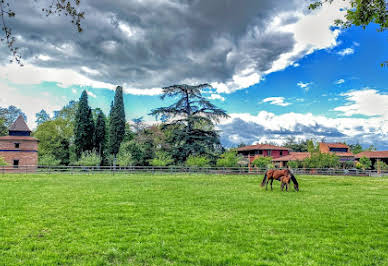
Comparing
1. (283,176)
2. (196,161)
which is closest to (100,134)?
(196,161)

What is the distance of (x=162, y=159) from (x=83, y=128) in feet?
61.1

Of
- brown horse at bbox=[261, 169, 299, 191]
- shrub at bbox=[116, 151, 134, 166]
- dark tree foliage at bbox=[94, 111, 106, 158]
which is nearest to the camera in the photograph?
brown horse at bbox=[261, 169, 299, 191]

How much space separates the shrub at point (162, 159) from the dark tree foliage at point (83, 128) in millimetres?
16643

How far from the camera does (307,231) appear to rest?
22.4 ft

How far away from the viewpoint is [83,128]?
47156 mm

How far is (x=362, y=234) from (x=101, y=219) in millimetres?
7017

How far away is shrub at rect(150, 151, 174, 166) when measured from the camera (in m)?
36.6

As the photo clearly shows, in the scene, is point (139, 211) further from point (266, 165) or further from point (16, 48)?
point (266, 165)

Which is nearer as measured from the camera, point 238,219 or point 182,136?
point 238,219

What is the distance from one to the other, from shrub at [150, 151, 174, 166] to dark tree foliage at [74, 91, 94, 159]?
16643mm

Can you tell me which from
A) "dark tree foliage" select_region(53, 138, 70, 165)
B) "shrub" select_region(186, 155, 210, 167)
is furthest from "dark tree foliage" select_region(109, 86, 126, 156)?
"shrub" select_region(186, 155, 210, 167)

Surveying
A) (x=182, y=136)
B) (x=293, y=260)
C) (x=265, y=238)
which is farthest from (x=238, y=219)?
(x=182, y=136)

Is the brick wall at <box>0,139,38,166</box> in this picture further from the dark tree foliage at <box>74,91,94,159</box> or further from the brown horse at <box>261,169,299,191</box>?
the brown horse at <box>261,169,299,191</box>

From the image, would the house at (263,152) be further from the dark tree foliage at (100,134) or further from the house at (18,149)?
the house at (18,149)
